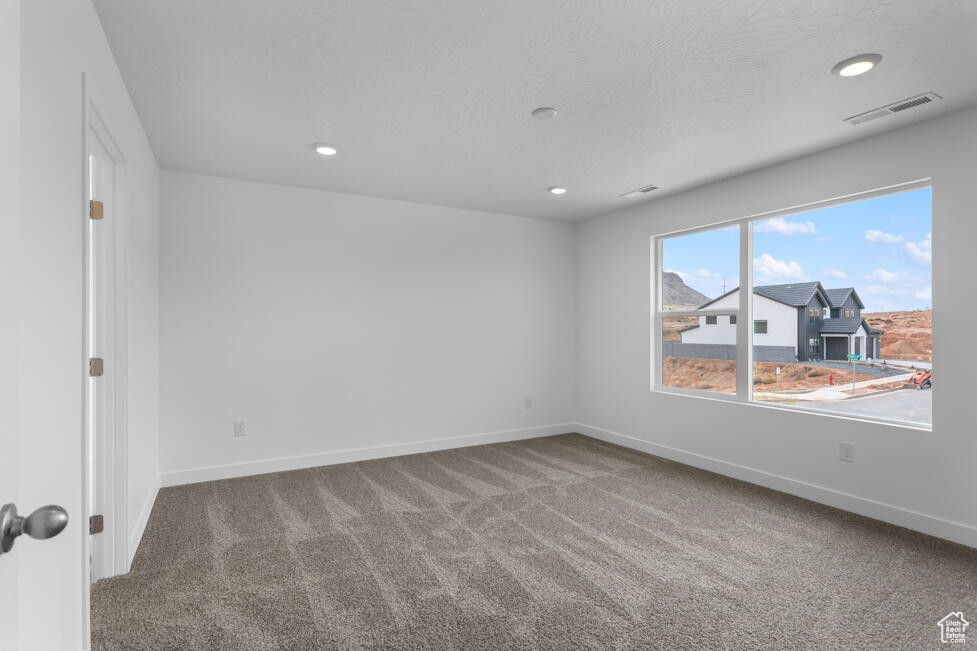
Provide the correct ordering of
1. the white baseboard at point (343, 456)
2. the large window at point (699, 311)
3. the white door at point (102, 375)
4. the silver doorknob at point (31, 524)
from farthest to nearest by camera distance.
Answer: the large window at point (699, 311) → the white baseboard at point (343, 456) → the white door at point (102, 375) → the silver doorknob at point (31, 524)

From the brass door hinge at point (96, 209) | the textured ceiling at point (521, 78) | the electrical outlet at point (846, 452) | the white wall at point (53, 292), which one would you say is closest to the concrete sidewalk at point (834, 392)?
the electrical outlet at point (846, 452)

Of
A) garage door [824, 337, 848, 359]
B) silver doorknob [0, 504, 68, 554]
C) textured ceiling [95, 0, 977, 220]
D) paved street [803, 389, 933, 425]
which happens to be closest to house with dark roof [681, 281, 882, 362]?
garage door [824, 337, 848, 359]

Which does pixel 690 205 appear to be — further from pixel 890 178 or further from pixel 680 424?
pixel 680 424

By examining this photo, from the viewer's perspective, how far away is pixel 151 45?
87.5 inches

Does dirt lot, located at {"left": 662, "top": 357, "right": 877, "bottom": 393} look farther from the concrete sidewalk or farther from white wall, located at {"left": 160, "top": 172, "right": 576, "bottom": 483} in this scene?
white wall, located at {"left": 160, "top": 172, "right": 576, "bottom": 483}

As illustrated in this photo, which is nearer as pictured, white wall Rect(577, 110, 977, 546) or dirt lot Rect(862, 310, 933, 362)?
white wall Rect(577, 110, 977, 546)

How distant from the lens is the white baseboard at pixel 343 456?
4.02m

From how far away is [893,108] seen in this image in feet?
9.27

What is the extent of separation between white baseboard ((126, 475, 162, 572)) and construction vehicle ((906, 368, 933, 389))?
458 cm

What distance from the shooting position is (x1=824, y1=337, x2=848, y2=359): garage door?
3.58 m

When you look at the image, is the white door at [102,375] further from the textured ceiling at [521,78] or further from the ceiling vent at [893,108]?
the ceiling vent at [893,108]

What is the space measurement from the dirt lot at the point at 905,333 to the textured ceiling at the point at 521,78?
1.17 metres

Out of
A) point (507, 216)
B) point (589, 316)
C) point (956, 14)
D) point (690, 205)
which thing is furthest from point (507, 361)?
point (956, 14)

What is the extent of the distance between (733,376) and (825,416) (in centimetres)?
81
